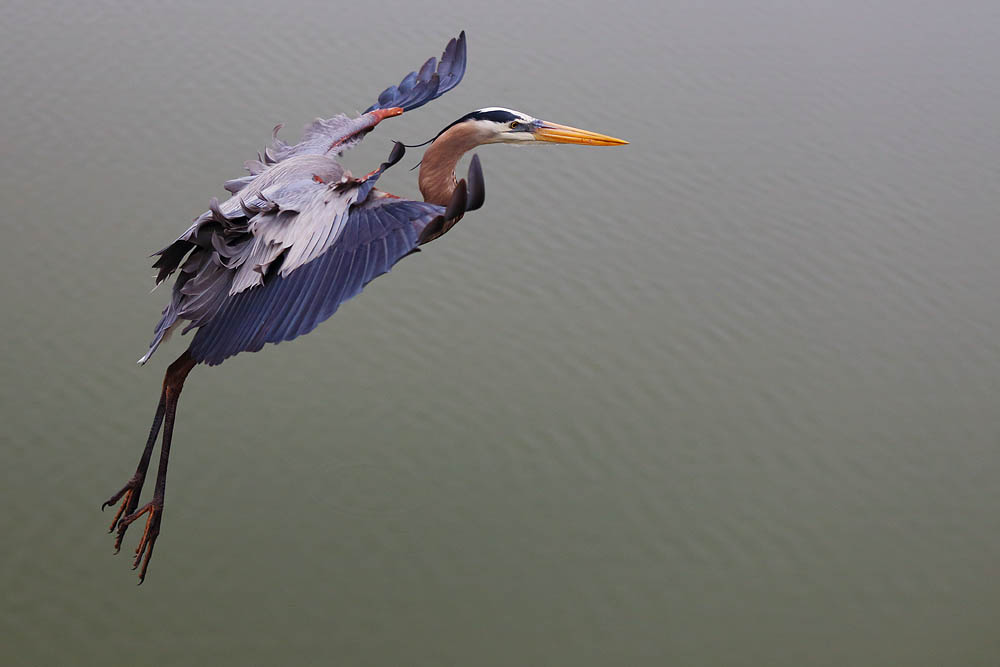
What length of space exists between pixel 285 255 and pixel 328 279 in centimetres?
22

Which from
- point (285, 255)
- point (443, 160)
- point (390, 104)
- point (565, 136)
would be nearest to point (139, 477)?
point (285, 255)

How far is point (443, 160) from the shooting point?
12.3 feet

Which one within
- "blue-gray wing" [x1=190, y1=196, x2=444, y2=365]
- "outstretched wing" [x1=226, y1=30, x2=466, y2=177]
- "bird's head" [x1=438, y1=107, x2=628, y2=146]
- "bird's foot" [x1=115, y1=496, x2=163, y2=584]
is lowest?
"bird's foot" [x1=115, y1=496, x2=163, y2=584]

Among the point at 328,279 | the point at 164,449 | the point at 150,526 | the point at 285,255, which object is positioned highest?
the point at 285,255

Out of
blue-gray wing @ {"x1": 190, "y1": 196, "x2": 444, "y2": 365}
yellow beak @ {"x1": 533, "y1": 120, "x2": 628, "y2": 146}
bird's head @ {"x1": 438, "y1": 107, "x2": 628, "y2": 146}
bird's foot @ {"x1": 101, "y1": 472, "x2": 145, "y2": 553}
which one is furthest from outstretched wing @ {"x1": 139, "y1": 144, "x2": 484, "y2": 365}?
yellow beak @ {"x1": 533, "y1": 120, "x2": 628, "y2": 146}

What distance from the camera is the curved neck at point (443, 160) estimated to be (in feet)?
12.2

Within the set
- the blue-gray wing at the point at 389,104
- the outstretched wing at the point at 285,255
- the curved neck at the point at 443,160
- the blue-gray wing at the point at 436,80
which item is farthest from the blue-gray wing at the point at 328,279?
the blue-gray wing at the point at 436,80

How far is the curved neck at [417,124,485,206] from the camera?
3.72 metres

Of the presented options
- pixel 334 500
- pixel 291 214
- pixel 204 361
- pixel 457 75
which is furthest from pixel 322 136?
pixel 334 500

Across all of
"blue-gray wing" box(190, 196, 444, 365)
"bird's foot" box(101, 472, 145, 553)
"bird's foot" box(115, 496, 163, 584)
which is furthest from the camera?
"bird's foot" box(101, 472, 145, 553)

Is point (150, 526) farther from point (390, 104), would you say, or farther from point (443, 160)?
point (390, 104)

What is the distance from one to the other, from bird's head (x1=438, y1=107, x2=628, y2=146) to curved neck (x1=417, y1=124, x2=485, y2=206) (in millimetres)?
11

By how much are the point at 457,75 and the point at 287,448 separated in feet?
6.30

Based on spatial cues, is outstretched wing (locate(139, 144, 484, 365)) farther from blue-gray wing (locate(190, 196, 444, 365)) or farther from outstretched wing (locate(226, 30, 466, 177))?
outstretched wing (locate(226, 30, 466, 177))
